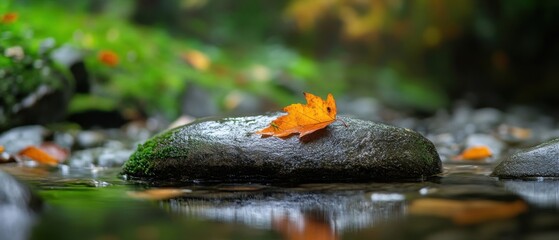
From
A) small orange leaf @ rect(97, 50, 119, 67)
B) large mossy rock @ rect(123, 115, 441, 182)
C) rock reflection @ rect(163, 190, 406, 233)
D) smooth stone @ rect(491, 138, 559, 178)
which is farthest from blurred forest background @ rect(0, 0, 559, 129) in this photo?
rock reflection @ rect(163, 190, 406, 233)

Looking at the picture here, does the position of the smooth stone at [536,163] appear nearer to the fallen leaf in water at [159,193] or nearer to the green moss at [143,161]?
the fallen leaf in water at [159,193]

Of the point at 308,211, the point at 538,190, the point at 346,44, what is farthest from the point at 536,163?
the point at 346,44

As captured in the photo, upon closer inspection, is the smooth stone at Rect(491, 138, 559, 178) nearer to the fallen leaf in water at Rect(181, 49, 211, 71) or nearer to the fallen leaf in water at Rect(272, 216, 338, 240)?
the fallen leaf in water at Rect(272, 216, 338, 240)

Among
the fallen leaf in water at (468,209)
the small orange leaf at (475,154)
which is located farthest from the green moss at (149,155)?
the small orange leaf at (475,154)

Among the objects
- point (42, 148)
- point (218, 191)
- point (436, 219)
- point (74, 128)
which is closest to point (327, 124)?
point (218, 191)

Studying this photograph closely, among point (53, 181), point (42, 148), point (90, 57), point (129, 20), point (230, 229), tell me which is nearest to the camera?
point (230, 229)

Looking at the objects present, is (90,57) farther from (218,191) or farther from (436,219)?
(436,219)

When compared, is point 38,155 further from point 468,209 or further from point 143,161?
point 468,209
